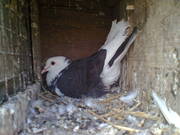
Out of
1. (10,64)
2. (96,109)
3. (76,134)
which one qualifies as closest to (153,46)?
(96,109)

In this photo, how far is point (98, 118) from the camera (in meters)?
1.12

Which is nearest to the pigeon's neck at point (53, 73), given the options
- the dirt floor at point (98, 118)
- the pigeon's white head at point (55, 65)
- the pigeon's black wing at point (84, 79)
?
the pigeon's white head at point (55, 65)

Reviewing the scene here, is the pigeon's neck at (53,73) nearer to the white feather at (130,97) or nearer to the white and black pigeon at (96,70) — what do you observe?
the white and black pigeon at (96,70)

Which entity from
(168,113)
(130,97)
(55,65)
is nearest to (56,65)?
(55,65)

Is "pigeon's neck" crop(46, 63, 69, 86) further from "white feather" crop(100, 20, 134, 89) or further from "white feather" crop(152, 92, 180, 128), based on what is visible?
"white feather" crop(152, 92, 180, 128)

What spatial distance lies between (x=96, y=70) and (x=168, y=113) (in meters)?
0.79

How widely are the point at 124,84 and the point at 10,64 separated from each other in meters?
1.03

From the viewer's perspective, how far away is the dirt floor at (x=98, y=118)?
0.95 m

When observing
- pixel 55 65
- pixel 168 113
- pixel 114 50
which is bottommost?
pixel 168 113

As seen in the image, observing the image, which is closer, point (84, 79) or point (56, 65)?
point (84, 79)

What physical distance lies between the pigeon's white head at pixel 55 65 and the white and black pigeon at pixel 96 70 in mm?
131

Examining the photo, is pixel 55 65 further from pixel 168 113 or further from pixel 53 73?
pixel 168 113

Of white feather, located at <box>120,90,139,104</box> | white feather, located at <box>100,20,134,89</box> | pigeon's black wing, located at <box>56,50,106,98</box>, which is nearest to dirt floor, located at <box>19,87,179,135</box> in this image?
white feather, located at <box>120,90,139,104</box>

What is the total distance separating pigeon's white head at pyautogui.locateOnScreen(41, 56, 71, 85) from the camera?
1.85 metres
